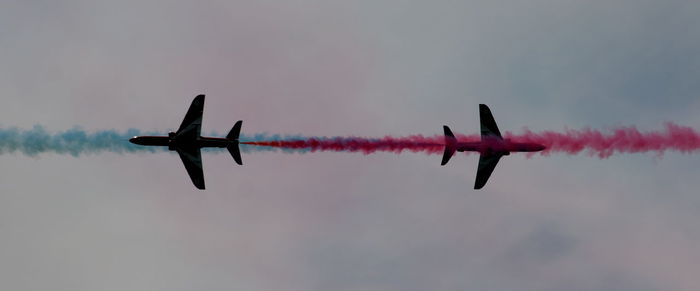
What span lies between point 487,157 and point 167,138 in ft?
130

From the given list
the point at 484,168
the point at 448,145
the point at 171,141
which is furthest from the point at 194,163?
the point at 484,168

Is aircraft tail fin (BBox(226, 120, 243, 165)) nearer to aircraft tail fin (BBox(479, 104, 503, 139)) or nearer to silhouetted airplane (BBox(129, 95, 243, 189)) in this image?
silhouetted airplane (BBox(129, 95, 243, 189))

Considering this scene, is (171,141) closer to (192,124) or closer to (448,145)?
(192,124)

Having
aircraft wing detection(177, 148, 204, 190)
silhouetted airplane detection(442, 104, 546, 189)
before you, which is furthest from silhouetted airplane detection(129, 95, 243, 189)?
silhouetted airplane detection(442, 104, 546, 189)

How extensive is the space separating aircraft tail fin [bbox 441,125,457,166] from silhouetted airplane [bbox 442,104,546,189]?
1.40 meters

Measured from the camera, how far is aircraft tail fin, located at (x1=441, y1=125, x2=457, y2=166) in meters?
141

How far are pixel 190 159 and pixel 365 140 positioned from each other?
21.7 m

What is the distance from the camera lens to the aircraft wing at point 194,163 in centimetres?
14300

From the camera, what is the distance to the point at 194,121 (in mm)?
142125

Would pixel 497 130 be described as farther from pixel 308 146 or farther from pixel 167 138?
pixel 167 138

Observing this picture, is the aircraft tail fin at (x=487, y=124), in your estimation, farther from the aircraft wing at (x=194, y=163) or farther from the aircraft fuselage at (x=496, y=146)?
the aircraft wing at (x=194, y=163)

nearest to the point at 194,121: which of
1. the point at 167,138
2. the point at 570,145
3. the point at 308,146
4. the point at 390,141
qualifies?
the point at 167,138

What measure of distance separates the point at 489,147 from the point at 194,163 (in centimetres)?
3660

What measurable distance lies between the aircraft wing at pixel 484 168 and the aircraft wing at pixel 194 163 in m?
34.4
